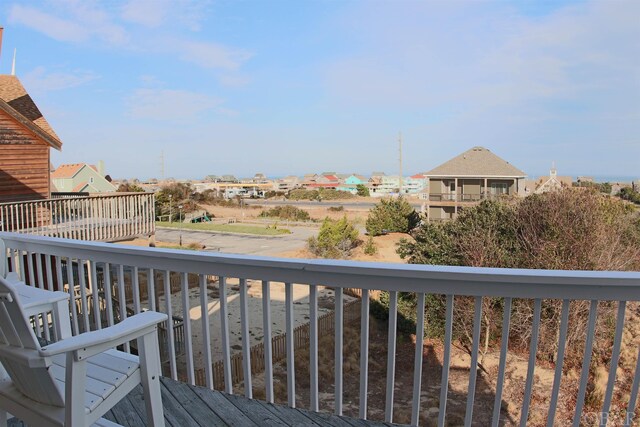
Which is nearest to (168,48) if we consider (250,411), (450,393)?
(450,393)

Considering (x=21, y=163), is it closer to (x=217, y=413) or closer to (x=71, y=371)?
(x=217, y=413)

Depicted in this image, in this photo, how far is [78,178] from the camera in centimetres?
3756

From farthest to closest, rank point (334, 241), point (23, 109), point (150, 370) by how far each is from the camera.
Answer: point (334, 241)
point (23, 109)
point (150, 370)

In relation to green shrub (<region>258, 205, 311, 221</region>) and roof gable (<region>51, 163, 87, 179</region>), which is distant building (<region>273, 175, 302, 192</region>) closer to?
green shrub (<region>258, 205, 311, 221</region>)

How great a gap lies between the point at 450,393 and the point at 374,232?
17059mm

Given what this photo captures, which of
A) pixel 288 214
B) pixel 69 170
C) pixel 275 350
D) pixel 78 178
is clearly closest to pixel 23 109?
pixel 275 350

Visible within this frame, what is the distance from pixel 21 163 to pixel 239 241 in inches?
597

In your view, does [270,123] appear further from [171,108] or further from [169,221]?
[169,221]

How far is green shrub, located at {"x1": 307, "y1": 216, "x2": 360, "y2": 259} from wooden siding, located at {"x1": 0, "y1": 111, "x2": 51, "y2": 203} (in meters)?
11.5

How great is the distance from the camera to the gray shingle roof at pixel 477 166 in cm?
2442

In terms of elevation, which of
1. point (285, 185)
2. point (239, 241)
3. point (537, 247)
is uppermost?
point (285, 185)

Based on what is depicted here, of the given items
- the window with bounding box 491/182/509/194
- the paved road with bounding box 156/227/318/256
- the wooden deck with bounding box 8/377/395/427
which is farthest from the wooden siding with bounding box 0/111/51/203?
the window with bounding box 491/182/509/194

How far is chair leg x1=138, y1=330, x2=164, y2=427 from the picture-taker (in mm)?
1627

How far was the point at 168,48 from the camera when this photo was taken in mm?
24594
